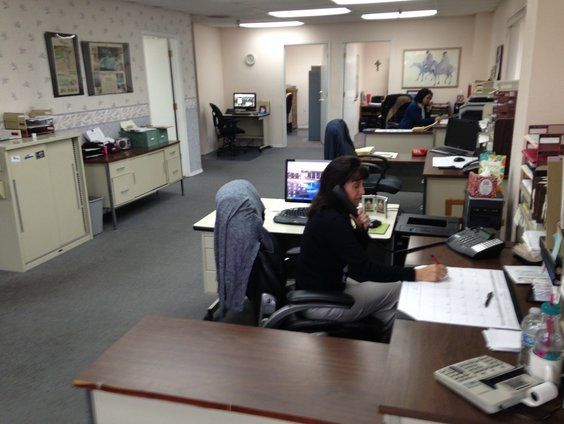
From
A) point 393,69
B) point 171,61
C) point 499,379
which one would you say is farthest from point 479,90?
point 499,379

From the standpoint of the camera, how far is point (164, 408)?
151 centimetres

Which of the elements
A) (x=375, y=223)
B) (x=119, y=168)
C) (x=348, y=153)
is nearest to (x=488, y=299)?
(x=375, y=223)

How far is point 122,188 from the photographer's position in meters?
5.41

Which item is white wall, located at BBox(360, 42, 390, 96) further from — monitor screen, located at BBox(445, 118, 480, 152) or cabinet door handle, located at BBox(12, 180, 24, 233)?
cabinet door handle, located at BBox(12, 180, 24, 233)

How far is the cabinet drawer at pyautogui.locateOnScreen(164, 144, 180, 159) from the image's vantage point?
6266mm

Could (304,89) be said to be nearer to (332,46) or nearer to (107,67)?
(332,46)

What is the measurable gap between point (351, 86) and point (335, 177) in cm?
818

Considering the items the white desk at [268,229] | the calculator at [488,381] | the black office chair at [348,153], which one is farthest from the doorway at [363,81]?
the calculator at [488,381]

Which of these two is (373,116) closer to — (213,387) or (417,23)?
(417,23)

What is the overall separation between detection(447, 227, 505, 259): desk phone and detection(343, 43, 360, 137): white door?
7623 millimetres

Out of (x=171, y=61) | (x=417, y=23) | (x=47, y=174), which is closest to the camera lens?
(x=47, y=174)

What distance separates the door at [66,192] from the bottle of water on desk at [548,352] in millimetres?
4295

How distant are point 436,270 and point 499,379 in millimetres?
764

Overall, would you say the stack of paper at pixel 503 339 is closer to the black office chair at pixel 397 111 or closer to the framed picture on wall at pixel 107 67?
the framed picture on wall at pixel 107 67
